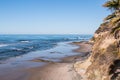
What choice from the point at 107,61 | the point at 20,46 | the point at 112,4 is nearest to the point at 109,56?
the point at 107,61

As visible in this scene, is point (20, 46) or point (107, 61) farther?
point (20, 46)

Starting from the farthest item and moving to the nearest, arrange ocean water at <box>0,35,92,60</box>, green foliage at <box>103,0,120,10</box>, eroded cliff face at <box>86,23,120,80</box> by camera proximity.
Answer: ocean water at <box>0,35,92,60</box> → green foliage at <box>103,0,120,10</box> → eroded cliff face at <box>86,23,120,80</box>

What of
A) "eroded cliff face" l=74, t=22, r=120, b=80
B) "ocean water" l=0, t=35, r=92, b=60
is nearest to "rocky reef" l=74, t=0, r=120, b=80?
"eroded cliff face" l=74, t=22, r=120, b=80

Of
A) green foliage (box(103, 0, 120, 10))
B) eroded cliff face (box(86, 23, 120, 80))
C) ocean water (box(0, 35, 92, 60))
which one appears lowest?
ocean water (box(0, 35, 92, 60))

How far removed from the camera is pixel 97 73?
13.1 m

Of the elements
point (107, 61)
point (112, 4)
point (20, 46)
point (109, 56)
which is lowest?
point (20, 46)

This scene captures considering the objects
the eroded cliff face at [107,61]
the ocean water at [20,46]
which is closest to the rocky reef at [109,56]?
the eroded cliff face at [107,61]

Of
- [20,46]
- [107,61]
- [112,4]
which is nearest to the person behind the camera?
[107,61]

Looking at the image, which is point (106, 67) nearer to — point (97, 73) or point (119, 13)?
point (97, 73)

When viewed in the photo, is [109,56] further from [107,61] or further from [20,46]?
[20,46]

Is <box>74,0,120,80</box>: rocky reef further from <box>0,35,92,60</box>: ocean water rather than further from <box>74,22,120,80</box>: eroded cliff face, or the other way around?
<box>0,35,92,60</box>: ocean water

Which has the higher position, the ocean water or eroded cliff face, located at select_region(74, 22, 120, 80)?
eroded cliff face, located at select_region(74, 22, 120, 80)

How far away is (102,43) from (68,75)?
152 inches

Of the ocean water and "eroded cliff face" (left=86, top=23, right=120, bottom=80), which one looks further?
the ocean water
